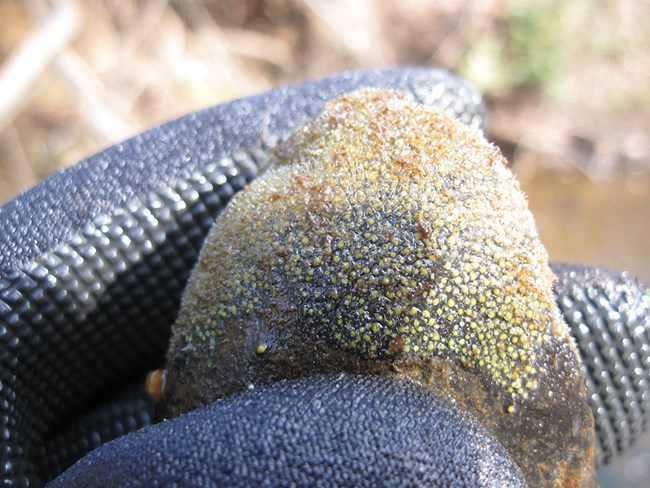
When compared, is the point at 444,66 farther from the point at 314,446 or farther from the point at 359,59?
the point at 314,446

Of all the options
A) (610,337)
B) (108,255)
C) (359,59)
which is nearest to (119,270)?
(108,255)

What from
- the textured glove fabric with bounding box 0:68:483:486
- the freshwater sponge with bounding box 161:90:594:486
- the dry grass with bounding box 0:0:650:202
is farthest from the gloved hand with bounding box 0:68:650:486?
the dry grass with bounding box 0:0:650:202

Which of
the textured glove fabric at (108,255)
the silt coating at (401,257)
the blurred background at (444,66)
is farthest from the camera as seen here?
the blurred background at (444,66)

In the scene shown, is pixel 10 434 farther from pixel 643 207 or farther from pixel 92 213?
pixel 643 207

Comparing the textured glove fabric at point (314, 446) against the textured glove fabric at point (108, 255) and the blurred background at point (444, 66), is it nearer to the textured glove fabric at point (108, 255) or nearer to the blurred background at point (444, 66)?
the textured glove fabric at point (108, 255)

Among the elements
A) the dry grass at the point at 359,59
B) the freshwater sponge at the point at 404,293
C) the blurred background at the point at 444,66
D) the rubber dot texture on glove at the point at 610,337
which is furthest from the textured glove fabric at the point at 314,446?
the dry grass at the point at 359,59

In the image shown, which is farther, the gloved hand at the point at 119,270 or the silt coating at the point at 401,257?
the gloved hand at the point at 119,270

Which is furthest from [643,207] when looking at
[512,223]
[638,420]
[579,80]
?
[512,223]
